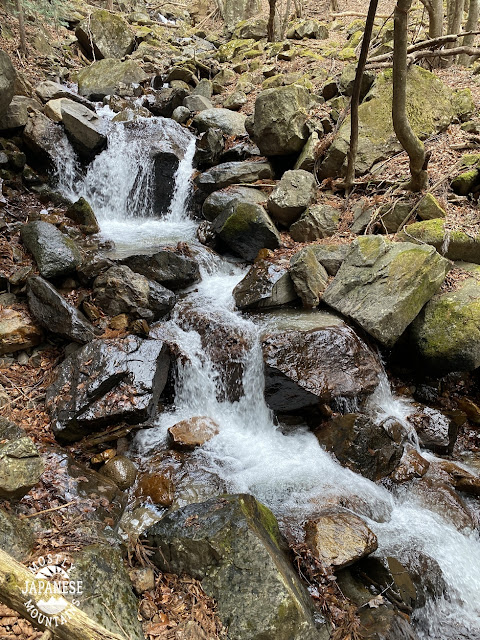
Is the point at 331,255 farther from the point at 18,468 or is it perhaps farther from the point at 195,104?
the point at 195,104

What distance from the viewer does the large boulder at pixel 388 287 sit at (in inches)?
228

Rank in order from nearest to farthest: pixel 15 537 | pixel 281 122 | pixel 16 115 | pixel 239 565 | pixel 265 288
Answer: pixel 15 537 < pixel 239 565 < pixel 265 288 < pixel 16 115 < pixel 281 122

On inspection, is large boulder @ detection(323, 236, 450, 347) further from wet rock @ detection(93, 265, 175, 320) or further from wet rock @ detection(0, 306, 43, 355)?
wet rock @ detection(0, 306, 43, 355)

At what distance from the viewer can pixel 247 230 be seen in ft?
27.1

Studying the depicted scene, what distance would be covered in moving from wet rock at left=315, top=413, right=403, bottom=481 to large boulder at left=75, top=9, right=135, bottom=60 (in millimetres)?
19922

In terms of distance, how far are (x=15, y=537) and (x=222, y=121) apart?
41.5 feet

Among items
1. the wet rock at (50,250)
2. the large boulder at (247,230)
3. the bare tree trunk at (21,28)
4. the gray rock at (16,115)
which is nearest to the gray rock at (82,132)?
the gray rock at (16,115)

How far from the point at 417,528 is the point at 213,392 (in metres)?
3.30

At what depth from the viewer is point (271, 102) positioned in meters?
9.84

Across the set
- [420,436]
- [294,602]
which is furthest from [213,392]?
[294,602]

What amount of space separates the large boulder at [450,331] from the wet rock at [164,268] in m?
4.17

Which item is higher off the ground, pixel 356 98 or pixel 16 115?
pixel 356 98

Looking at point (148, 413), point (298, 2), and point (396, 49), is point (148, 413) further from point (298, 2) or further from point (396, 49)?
point (298, 2)

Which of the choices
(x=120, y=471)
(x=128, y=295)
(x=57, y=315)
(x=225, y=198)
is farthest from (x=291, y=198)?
(x=120, y=471)
